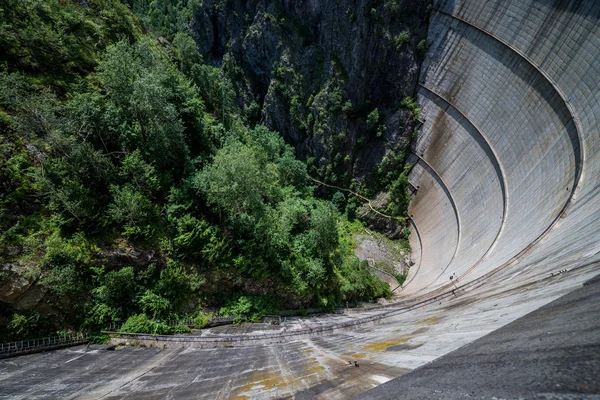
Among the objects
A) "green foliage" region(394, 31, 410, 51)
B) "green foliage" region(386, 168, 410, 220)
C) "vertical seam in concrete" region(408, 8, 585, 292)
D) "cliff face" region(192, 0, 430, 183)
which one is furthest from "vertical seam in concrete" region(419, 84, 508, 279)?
"green foliage" region(386, 168, 410, 220)

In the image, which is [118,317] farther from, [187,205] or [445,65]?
[445,65]

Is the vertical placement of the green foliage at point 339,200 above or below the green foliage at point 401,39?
below

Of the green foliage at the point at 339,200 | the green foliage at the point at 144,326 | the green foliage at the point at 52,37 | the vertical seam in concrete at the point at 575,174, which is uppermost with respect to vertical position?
the green foliage at the point at 52,37

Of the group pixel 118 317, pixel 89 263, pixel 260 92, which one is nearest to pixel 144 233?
pixel 89 263

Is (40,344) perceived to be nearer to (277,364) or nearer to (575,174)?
(277,364)

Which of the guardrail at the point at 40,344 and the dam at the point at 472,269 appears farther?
the guardrail at the point at 40,344

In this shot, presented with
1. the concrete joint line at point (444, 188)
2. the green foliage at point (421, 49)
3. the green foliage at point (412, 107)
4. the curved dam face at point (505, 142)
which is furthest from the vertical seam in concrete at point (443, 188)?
the green foliage at point (421, 49)

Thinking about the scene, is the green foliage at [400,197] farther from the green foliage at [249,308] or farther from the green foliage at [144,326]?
the green foliage at [144,326]
